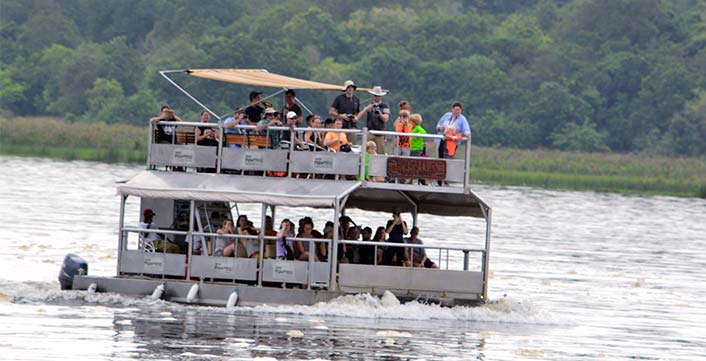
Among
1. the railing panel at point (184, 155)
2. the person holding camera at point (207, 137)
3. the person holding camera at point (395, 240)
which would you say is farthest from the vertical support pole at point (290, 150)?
the person holding camera at point (395, 240)

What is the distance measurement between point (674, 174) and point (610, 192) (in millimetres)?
3443

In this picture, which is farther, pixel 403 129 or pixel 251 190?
pixel 403 129

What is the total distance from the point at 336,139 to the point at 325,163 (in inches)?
32.3

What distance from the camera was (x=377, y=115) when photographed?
27.2 meters

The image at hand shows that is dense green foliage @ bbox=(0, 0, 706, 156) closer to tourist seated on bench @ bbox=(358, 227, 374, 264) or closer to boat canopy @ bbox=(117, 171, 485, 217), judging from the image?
boat canopy @ bbox=(117, 171, 485, 217)

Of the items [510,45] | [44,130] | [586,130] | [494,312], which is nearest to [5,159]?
[44,130]

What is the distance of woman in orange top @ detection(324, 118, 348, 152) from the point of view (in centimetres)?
2645

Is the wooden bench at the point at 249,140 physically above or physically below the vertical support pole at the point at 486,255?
above

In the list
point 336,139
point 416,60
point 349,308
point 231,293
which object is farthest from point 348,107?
point 416,60

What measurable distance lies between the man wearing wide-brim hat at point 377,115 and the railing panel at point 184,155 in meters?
2.50

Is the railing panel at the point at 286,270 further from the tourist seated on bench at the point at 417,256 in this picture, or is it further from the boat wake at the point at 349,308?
the tourist seated on bench at the point at 417,256

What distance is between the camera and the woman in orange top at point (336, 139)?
1041 inches

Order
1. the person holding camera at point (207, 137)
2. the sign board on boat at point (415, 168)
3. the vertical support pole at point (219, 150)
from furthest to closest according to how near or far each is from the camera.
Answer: the person holding camera at point (207, 137), the vertical support pole at point (219, 150), the sign board on boat at point (415, 168)

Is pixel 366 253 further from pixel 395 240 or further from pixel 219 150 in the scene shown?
pixel 219 150
